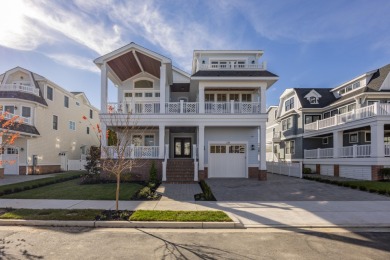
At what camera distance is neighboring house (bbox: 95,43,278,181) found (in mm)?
17406

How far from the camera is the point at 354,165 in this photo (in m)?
19.5

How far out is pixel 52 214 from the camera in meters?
7.45

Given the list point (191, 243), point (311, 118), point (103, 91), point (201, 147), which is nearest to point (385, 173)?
point (311, 118)

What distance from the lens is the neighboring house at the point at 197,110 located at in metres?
17.4

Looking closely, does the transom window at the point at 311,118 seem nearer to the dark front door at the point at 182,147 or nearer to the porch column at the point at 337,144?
the porch column at the point at 337,144

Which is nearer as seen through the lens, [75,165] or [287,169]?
[287,169]

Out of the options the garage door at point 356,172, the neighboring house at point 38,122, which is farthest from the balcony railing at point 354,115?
the neighboring house at point 38,122

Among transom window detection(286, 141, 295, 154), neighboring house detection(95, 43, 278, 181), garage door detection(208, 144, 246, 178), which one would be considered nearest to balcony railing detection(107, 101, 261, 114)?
neighboring house detection(95, 43, 278, 181)

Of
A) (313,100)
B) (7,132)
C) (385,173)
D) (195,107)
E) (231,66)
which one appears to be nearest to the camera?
(7,132)

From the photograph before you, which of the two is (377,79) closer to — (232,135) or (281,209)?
(232,135)

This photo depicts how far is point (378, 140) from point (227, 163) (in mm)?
11165

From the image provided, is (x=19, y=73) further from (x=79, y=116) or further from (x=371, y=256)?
(x=371, y=256)

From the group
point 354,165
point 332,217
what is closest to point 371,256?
point 332,217

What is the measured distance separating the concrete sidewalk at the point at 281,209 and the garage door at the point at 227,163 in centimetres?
899
